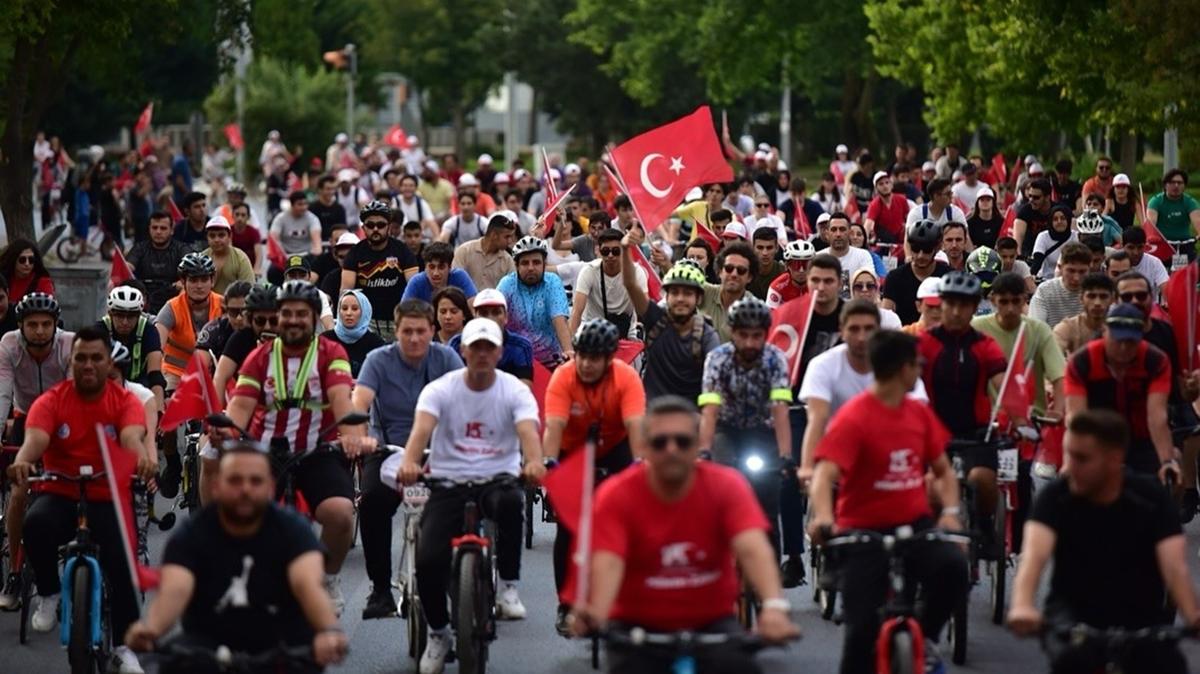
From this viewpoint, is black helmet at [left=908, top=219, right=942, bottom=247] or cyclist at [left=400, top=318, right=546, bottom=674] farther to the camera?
black helmet at [left=908, top=219, right=942, bottom=247]

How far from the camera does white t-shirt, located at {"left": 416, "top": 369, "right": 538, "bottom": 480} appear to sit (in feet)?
36.8

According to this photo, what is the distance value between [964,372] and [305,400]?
3.24m

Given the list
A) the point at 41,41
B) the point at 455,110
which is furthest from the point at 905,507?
the point at 455,110

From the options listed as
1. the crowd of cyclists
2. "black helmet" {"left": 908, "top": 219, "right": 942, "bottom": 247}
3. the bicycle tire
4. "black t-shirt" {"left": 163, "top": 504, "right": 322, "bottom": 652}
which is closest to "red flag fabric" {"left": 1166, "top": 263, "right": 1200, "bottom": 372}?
the crowd of cyclists

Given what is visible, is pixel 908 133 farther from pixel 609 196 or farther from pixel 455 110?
pixel 609 196

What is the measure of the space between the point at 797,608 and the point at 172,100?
216 ft

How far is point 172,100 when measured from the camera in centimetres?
7688

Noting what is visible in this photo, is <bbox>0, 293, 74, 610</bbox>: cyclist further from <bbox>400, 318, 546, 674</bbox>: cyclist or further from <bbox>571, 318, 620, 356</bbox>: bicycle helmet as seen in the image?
<bbox>571, 318, 620, 356</bbox>: bicycle helmet

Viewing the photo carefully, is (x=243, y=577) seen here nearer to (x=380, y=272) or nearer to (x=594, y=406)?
(x=594, y=406)

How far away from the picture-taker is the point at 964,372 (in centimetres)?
1195

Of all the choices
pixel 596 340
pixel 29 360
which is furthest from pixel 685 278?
pixel 29 360

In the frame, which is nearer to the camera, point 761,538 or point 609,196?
point 761,538

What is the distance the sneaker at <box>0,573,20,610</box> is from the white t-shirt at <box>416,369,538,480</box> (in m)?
3.11

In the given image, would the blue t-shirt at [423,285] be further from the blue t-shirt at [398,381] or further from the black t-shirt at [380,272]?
the blue t-shirt at [398,381]
